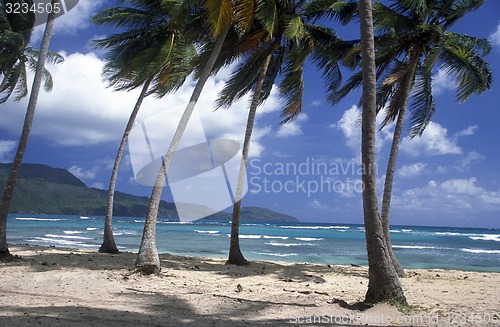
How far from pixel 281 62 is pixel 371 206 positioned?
891 cm

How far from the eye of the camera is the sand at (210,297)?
5988 millimetres

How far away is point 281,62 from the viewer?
15125mm

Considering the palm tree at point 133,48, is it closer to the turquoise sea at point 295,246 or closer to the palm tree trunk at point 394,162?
the palm tree trunk at point 394,162

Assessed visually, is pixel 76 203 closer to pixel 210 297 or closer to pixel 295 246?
pixel 295 246

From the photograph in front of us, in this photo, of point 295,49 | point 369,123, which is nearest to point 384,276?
point 369,123

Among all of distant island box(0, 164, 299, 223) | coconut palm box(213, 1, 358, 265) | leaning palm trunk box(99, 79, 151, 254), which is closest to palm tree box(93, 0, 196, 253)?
leaning palm trunk box(99, 79, 151, 254)

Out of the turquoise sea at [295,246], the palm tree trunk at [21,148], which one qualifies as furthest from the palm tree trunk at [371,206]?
the turquoise sea at [295,246]

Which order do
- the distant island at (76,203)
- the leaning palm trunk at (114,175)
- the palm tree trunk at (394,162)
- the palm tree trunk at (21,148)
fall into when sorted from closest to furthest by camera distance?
the palm tree trunk at (21,148) → the palm tree trunk at (394,162) → the leaning palm trunk at (114,175) → the distant island at (76,203)

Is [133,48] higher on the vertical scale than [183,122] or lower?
higher

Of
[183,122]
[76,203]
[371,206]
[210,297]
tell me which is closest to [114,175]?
[183,122]

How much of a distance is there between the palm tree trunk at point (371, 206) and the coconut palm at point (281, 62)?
13.8 feet

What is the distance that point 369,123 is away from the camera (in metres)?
7.46

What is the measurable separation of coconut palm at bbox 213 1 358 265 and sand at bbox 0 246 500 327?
3.44 meters

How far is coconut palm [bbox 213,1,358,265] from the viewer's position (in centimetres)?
1294
